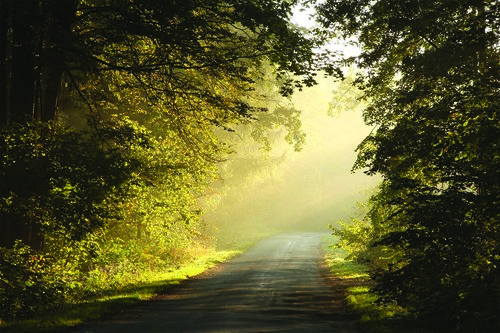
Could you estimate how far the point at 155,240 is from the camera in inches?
757

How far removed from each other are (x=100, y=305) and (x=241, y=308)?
3.85m

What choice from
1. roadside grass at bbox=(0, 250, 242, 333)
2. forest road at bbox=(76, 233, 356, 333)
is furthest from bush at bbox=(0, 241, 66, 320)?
forest road at bbox=(76, 233, 356, 333)

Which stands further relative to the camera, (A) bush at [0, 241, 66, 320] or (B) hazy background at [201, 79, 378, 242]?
(B) hazy background at [201, 79, 378, 242]

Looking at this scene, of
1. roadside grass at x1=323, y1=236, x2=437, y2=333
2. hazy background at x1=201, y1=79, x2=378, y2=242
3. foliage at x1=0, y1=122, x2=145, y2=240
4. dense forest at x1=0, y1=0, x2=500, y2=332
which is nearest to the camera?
dense forest at x1=0, y1=0, x2=500, y2=332

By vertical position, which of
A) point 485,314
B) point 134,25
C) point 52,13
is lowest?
point 485,314

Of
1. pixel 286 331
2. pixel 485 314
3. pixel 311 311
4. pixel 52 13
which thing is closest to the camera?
pixel 485 314

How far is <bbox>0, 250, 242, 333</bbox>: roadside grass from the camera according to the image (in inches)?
385

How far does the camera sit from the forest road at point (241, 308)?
10.4 m

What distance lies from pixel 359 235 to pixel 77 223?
40.8 feet

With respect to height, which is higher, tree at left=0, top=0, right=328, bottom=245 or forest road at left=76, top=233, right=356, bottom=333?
tree at left=0, top=0, right=328, bottom=245

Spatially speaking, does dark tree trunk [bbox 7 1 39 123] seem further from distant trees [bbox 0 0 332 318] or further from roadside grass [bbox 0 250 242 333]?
roadside grass [bbox 0 250 242 333]

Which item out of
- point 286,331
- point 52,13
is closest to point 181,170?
point 52,13

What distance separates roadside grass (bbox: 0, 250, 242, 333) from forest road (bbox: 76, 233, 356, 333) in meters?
0.42

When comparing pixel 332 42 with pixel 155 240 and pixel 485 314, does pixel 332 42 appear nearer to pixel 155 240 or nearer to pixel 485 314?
pixel 485 314
